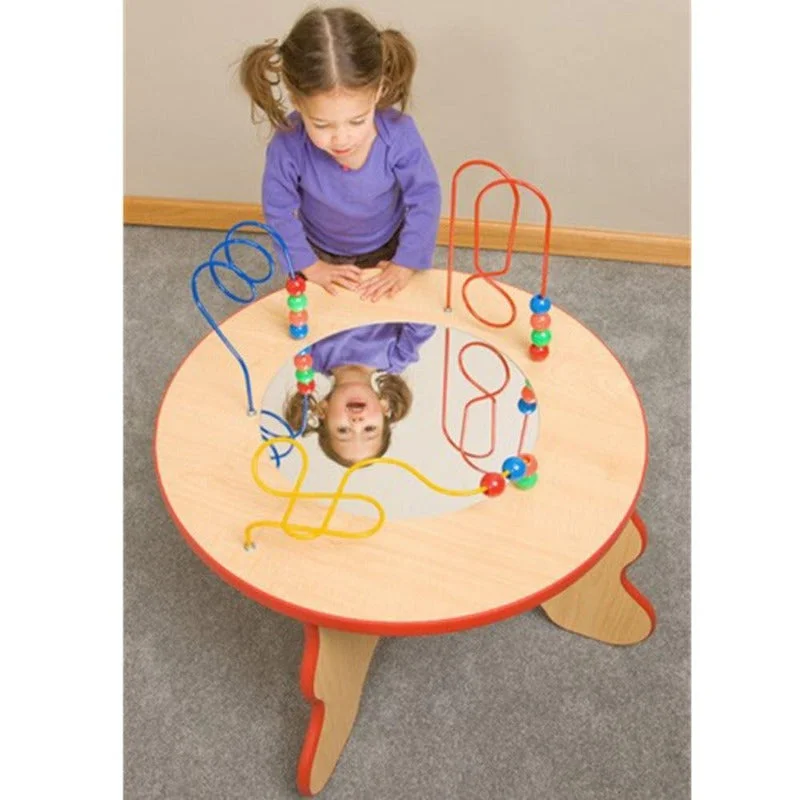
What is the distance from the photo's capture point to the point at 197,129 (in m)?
1.86

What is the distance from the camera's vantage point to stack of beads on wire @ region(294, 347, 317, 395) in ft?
4.24

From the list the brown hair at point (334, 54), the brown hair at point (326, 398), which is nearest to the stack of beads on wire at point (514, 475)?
the brown hair at point (326, 398)

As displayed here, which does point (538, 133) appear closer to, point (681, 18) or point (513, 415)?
point (681, 18)

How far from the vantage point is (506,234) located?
6.21 ft

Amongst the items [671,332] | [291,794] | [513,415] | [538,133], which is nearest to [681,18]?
[538,133]

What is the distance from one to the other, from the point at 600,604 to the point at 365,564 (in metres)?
0.39

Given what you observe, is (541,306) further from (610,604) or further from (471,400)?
(610,604)

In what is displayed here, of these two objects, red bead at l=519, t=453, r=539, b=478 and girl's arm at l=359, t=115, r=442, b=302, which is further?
girl's arm at l=359, t=115, r=442, b=302

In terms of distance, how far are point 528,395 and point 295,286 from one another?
1.00 ft

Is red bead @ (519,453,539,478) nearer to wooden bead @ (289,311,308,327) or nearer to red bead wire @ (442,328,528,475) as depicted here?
red bead wire @ (442,328,528,475)

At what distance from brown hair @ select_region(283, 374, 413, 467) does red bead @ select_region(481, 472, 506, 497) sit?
142 mm

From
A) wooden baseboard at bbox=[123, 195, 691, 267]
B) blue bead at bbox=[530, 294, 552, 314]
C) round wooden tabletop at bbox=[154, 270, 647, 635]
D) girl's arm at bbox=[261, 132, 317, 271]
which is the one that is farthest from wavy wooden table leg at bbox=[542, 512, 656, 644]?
wooden baseboard at bbox=[123, 195, 691, 267]

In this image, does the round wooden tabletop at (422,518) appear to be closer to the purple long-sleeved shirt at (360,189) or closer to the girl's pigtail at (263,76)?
the purple long-sleeved shirt at (360,189)

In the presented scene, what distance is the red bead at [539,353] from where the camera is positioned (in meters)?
1.29
